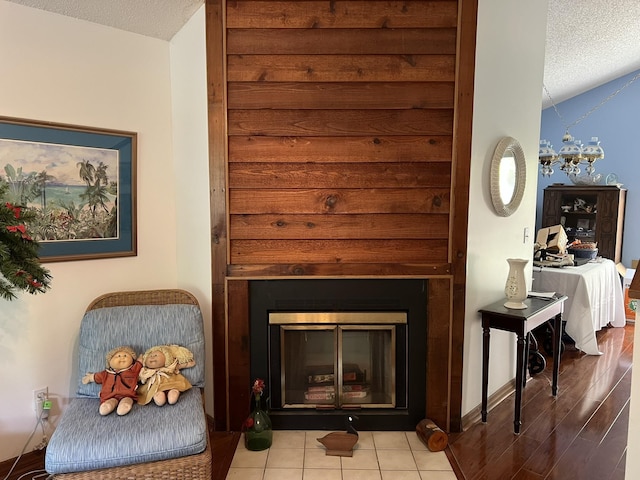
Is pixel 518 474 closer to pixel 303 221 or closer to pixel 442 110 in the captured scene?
pixel 303 221

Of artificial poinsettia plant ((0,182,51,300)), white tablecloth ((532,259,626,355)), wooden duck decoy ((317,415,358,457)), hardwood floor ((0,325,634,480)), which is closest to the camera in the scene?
artificial poinsettia plant ((0,182,51,300))

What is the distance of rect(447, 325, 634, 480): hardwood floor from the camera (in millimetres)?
2260

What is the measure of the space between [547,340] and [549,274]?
1.89 ft

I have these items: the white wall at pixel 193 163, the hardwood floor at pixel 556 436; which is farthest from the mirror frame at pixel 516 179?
the white wall at pixel 193 163

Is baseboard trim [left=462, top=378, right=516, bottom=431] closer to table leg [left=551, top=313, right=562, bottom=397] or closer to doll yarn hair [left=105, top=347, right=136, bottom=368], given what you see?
table leg [left=551, top=313, right=562, bottom=397]

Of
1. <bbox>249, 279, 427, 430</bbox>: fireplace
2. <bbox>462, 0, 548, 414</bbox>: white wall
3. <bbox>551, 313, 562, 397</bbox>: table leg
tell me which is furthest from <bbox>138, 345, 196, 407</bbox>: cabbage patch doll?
<bbox>551, 313, 562, 397</bbox>: table leg

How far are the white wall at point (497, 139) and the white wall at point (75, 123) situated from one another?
159 cm

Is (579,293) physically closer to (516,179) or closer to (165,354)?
(516,179)

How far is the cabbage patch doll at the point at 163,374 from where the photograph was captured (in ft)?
6.71

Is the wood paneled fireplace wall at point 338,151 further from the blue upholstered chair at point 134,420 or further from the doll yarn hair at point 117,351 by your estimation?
the doll yarn hair at point 117,351

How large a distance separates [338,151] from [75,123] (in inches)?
53.9

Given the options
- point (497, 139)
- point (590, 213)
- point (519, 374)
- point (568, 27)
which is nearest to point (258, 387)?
point (519, 374)

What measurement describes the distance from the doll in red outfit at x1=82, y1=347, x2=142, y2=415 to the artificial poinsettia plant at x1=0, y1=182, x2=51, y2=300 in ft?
1.76

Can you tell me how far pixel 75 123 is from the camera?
2.33 metres
